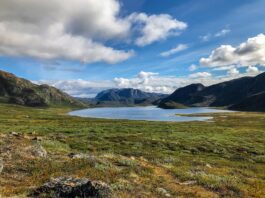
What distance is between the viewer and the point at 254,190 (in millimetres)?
20844

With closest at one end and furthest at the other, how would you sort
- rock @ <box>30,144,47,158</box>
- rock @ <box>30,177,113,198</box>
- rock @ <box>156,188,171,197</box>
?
rock @ <box>30,177,113,198</box>
rock @ <box>156,188,171,197</box>
rock @ <box>30,144,47,158</box>

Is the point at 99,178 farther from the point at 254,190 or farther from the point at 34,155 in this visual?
the point at 254,190

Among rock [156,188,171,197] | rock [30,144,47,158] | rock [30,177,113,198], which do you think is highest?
rock [30,144,47,158]

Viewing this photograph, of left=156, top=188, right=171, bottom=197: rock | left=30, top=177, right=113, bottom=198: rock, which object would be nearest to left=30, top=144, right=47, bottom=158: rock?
left=30, top=177, right=113, bottom=198: rock

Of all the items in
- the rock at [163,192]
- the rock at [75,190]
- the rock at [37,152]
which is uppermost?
the rock at [37,152]

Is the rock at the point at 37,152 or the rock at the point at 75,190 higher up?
the rock at the point at 37,152

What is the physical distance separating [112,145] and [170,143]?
390 inches

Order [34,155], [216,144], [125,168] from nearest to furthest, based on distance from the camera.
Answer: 1. [125,168]
2. [34,155]
3. [216,144]

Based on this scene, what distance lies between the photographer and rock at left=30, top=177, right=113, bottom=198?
48.1 ft

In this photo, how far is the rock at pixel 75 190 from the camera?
1466cm

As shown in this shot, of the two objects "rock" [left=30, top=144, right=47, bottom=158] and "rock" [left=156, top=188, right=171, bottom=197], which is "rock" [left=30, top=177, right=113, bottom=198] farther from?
"rock" [left=30, top=144, right=47, bottom=158]

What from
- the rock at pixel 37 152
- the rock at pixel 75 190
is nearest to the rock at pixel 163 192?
the rock at pixel 75 190

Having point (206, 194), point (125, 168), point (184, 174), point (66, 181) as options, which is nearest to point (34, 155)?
point (125, 168)

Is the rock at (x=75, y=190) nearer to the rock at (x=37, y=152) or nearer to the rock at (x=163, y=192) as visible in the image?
the rock at (x=163, y=192)
